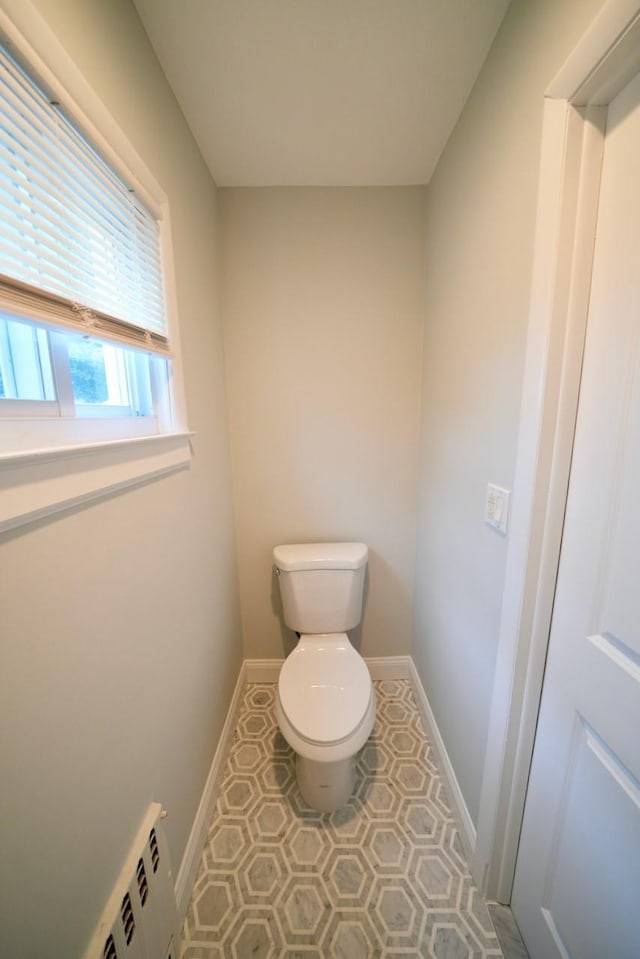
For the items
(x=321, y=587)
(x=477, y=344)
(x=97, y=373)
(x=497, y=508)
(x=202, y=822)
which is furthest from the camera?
(x=321, y=587)

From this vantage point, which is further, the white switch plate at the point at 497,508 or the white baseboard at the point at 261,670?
the white baseboard at the point at 261,670

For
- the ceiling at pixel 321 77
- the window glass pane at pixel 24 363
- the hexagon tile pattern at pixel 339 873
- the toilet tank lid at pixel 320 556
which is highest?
the ceiling at pixel 321 77

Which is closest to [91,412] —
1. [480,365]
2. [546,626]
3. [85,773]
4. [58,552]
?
[58,552]

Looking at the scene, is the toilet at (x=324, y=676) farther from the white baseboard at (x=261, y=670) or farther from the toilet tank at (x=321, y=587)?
the white baseboard at (x=261, y=670)

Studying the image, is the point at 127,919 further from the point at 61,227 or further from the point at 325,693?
the point at 61,227

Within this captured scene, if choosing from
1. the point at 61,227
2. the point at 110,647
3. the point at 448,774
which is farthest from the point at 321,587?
the point at 61,227

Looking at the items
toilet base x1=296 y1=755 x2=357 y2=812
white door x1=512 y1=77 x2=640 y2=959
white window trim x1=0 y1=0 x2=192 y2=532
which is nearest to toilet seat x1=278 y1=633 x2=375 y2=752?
toilet base x1=296 y1=755 x2=357 y2=812

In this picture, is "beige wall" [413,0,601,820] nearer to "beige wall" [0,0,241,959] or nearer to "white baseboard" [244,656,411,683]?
"white baseboard" [244,656,411,683]

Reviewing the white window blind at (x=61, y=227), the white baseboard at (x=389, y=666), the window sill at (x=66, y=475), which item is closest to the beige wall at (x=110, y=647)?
the window sill at (x=66, y=475)

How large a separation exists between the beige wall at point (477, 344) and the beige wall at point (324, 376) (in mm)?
134

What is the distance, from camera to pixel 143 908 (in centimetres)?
71

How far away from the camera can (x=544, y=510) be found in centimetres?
73

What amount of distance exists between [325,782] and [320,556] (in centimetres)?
78

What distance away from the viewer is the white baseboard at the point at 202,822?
3.05 ft
